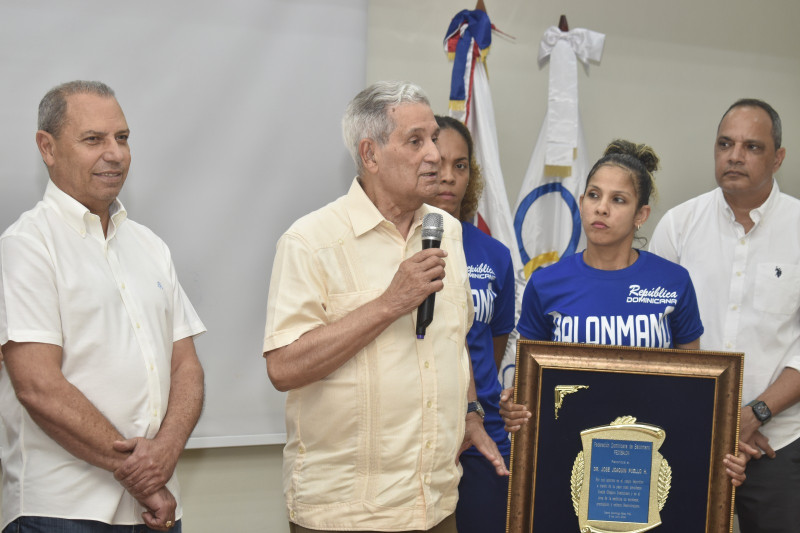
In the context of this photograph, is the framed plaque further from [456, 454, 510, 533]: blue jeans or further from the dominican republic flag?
the dominican republic flag

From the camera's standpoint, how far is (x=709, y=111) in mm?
4289

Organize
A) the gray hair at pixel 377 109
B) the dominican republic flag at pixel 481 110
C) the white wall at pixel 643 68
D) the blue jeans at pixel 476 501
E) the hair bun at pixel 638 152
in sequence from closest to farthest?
the gray hair at pixel 377 109, the blue jeans at pixel 476 501, the hair bun at pixel 638 152, the dominican republic flag at pixel 481 110, the white wall at pixel 643 68

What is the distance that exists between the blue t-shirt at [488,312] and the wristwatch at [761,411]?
840 millimetres

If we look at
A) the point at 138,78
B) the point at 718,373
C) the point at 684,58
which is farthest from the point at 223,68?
the point at 684,58

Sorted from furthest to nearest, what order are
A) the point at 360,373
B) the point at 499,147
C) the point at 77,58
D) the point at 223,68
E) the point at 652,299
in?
the point at 499,147, the point at 223,68, the point at 77,58, the point at 652,299, the point at 360,373

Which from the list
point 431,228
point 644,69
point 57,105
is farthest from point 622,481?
point 644,69

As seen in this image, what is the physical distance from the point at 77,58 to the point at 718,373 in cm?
255

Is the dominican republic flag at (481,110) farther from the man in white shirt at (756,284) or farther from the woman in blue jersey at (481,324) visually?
the man in white shirt at (756,284)

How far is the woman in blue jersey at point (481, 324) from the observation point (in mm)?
2473

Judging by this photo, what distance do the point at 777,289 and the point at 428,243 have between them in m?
1.59

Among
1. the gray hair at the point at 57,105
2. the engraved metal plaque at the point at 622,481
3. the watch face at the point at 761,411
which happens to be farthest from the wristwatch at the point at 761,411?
the gray hair at the point at 57,105

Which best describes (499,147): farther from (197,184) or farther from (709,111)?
(197,184)

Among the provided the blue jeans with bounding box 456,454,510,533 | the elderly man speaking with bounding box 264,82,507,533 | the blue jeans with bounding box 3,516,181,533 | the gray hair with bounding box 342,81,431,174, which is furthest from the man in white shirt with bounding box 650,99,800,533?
the blue jeans with bounding box 3,516,181,533

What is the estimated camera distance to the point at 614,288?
230cm
